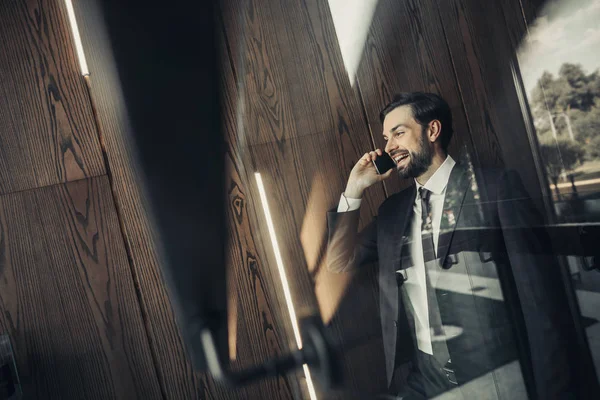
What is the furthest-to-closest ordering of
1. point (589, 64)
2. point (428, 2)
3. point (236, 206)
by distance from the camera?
point (236, 206) → point (428, 2) → point (589, 64)

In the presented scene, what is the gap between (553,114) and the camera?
2.19ft

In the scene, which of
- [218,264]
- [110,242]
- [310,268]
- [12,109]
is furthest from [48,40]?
[218,264]

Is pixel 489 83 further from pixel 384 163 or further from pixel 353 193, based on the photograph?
pixel 353 193

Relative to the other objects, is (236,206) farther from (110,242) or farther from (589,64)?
(589,64)

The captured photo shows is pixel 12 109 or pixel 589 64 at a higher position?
pixel 12 109

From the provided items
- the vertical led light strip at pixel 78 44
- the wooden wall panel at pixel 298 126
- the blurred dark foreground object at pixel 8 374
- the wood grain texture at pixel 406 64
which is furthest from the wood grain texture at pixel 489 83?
the blurred dark foreground object at pixel 8 374

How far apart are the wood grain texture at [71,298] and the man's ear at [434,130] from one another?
0.81 m

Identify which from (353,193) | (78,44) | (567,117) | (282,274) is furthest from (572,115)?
(78,44)

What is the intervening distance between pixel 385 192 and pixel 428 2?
0.43m

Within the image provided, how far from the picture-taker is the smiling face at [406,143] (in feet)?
2.89

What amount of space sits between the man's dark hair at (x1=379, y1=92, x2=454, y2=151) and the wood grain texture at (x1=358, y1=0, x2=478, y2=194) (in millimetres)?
11

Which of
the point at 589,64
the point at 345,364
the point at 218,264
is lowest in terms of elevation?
the point at 345,364

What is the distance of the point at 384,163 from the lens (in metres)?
0.98

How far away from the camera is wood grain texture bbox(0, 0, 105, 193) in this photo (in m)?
1.05
